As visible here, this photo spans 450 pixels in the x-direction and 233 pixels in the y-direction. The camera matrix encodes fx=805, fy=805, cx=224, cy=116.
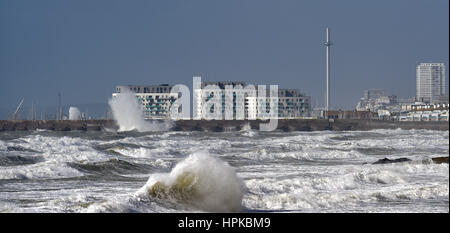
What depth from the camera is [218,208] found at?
523 inches

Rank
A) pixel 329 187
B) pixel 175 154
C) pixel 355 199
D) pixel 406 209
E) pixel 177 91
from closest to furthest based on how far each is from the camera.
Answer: pixel 406 209 → pixel 355 199 → pixel 329 187 → pixel 175 154 → pixel 177 91

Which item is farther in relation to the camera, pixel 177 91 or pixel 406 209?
pixel 177 91

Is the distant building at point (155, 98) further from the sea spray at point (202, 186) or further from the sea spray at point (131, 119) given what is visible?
the sea spray at point (202, 186)

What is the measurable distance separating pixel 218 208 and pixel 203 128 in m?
84.8

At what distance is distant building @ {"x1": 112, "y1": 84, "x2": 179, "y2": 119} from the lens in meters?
143

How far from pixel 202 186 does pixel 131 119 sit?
283ft

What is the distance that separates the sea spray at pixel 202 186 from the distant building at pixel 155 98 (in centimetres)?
12765

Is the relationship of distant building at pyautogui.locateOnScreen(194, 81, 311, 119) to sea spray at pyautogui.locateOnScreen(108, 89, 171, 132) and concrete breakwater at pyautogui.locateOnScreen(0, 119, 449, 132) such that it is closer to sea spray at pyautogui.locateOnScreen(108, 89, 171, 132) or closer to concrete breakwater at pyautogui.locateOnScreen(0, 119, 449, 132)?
sea spray at pyautogui.locateOnScreen(108, 89, 171, 132)

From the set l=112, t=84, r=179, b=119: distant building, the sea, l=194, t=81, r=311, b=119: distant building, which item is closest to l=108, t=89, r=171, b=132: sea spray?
l=194, t=81, r=311, b=119: distant building

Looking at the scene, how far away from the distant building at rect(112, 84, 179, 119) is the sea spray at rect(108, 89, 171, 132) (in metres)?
39.6

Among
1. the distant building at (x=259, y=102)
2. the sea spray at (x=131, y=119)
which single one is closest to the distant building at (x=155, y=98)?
the distant building at (x=259, y=102)

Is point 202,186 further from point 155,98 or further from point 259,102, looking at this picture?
point 259,102

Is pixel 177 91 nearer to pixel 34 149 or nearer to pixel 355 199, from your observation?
pixel 34 149
